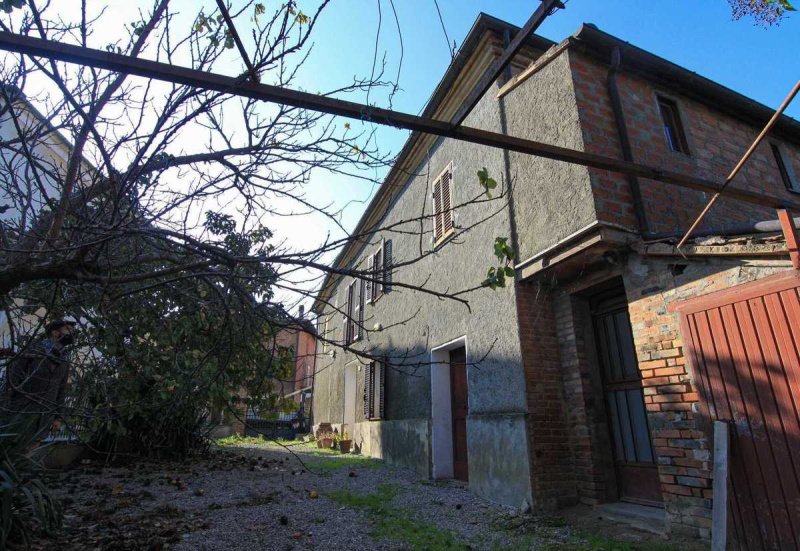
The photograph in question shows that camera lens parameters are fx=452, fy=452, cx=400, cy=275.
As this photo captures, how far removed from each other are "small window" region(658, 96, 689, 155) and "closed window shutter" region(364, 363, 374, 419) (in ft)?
24.8

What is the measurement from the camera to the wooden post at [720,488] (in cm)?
334

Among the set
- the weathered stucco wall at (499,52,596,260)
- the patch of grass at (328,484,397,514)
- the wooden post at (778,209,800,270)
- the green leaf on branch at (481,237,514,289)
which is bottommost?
the patch of grass at (328,484,397,514)

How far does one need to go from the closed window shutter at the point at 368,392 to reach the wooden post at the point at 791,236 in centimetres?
865

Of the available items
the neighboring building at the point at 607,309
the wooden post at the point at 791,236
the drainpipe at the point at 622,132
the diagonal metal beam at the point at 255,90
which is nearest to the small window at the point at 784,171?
the neighboring building at the point at 607,309

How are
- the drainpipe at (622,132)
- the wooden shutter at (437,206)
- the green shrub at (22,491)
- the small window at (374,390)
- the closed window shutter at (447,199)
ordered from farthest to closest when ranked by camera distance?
1. the small window at (374,390)
2. the wooden shutter at (437,206)
3. the closed window shutter at (447,199)
4. the drainpipe at (622,132)
5. the green shrub at (22,491)

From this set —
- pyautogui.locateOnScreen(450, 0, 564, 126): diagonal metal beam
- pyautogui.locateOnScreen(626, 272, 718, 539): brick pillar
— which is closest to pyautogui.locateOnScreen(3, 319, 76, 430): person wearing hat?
pyautogui.locateOnScreen(450, 0, 564, 126): diagonal metal beam

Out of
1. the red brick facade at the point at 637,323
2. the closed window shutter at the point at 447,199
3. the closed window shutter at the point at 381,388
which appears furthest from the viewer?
the closed window shutter at the point at 381,388

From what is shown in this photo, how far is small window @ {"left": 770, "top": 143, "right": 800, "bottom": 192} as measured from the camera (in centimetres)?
766

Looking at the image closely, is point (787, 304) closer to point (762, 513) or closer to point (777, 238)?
point (777, 238)

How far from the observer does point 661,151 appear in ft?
19.5

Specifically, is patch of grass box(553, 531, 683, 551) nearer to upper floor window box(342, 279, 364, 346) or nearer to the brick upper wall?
the brick upper wall

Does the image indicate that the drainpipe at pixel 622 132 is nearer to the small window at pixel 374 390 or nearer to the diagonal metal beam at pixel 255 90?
the diagonal metal beam at pixel 255 90

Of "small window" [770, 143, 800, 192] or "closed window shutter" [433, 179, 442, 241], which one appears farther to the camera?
"closed window shutter" [433, 179, 442, 241]

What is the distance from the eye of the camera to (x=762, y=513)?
3.40m
